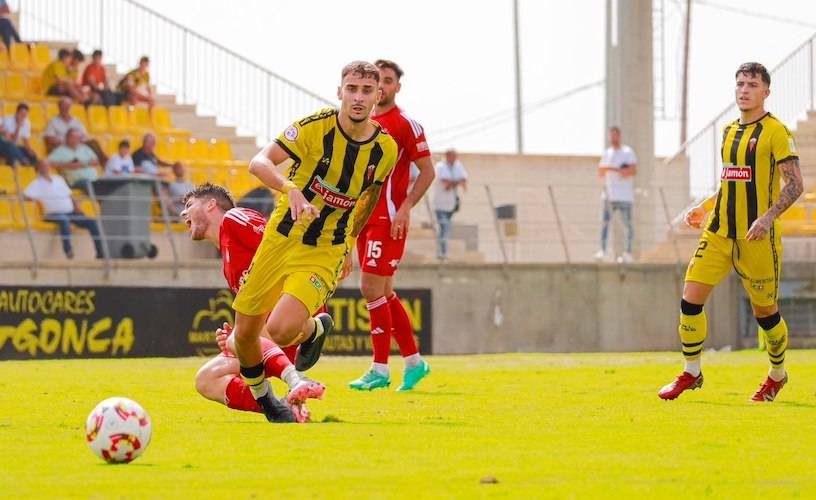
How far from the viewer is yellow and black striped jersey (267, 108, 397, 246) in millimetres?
9234

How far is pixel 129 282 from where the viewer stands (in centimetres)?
2252

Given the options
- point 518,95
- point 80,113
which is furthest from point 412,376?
point 518,95

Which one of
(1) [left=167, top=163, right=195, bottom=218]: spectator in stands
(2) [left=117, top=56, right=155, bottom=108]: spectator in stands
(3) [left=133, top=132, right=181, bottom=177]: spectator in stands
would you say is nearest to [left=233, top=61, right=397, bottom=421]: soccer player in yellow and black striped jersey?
(1) [left=167, top=163, right=195, bottom=218]: spectator in stands

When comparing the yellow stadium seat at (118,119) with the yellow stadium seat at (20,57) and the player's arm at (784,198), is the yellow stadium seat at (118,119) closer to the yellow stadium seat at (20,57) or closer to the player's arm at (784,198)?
the yellow stadium seat at (20,57)

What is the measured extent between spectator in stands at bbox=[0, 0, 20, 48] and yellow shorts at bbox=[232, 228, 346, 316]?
720 inches

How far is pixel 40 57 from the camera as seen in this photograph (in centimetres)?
2686

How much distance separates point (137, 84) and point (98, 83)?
2.51 ft

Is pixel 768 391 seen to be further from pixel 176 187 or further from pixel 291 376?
pixel 176 187

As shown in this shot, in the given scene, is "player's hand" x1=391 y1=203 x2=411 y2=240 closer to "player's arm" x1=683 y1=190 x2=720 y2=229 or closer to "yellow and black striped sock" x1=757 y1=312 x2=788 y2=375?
"player's arm" x1=683 y1=190 x2=720 y2=229

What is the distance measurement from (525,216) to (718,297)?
151 inches

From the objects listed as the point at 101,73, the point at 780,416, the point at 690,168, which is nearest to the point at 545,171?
the point at 690,168

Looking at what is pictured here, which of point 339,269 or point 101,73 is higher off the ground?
point 101,73

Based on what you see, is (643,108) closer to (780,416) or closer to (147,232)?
(147,232)

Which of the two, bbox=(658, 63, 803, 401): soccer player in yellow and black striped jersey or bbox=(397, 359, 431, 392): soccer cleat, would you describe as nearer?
bbox=(658, 63, 803, 401): soccer player in yellow and black striped jersey
